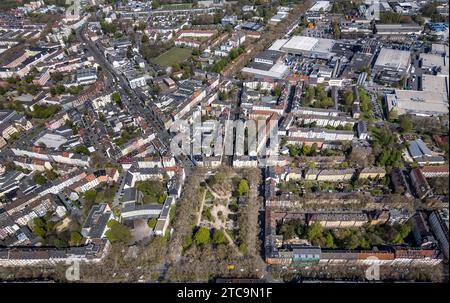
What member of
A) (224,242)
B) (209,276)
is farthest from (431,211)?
(209,276)

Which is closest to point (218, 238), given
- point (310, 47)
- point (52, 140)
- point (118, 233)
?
point (118, 233)

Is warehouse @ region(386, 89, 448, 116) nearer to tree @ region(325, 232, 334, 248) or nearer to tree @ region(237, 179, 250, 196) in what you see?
tree @ region(325, 232, 334, 248)

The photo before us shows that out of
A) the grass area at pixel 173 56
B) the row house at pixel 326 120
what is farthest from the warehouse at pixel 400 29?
the grass area at pixel 173 56

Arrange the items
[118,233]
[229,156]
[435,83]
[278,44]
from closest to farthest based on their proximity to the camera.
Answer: [118,233], [229,156], [435,83], [278,44]

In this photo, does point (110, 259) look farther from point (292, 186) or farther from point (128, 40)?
point (128, 40)

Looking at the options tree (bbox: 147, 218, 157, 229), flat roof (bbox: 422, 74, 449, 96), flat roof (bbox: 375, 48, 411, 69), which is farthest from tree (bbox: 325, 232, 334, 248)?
flat roof (bbox: 375, 48, 411, 69)

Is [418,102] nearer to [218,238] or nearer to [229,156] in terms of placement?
[229,156]
